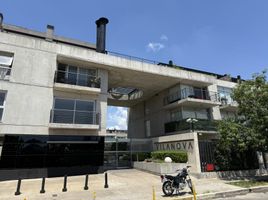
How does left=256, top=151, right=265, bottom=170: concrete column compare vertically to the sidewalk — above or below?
above

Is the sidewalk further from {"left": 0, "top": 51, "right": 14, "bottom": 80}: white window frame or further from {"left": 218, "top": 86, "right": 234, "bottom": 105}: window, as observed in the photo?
{"left": 218, "top": 86, "right": 234, "bottom": 105}: window

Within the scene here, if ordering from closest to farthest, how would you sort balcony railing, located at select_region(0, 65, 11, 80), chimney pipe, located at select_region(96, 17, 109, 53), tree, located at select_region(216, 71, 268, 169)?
tree, located at select_region(216, 71, 268, 169) < balcony railing, located at select_region(0, 65, 11, 80) < chimney pipe, located at select_region(96, 17, 109, 53)

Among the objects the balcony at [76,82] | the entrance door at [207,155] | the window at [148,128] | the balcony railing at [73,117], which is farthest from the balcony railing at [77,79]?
the window at [148,128]

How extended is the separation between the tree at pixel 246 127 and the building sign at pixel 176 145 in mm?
2232

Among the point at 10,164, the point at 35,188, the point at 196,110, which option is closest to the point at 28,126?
the point at 10,164

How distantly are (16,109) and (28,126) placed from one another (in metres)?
1.50

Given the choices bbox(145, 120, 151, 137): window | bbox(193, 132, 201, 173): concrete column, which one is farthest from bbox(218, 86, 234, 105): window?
bbox(193, 132, 201, 173): concrete column

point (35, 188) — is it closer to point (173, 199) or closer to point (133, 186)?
point (133, 186)

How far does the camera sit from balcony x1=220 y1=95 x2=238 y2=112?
22672 mm

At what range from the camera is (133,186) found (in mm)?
11602

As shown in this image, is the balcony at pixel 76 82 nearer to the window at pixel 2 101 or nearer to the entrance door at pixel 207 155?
the window at pixel 2 101

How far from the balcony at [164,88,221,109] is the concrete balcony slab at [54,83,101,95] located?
909cm

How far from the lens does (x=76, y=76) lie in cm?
1705

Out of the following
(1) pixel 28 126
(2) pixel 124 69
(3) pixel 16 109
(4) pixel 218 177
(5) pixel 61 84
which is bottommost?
(4) pixel 218 177
